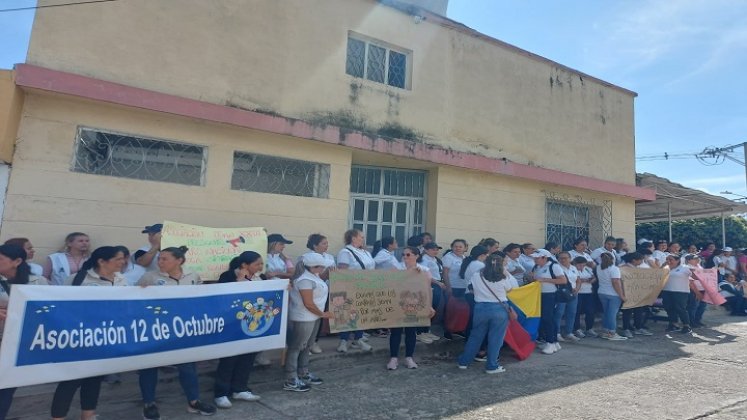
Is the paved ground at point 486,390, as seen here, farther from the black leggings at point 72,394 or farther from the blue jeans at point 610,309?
the blue jeans at point 610,309

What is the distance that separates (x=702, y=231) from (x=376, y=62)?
696 inches

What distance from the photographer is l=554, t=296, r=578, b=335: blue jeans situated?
7.13 m

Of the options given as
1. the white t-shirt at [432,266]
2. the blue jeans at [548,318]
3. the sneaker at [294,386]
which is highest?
the white t-shirt at [432,266]

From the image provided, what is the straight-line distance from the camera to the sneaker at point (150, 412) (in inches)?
148

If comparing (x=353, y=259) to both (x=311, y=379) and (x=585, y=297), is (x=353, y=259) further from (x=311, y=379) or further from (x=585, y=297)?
(x=585, y=297)

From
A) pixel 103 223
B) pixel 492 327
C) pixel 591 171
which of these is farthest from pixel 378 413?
pixel 591 171

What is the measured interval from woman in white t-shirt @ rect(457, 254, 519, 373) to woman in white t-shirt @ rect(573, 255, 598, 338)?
8.21ft

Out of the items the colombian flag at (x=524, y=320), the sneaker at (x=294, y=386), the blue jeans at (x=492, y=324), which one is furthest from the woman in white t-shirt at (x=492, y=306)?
the sneaker at (x=294, y=386)

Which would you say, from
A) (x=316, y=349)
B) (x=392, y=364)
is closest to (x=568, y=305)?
(x=392, y=364)

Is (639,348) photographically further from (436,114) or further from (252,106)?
(252,106)

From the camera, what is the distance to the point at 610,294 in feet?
25.0

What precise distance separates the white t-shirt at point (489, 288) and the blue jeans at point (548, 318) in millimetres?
1480

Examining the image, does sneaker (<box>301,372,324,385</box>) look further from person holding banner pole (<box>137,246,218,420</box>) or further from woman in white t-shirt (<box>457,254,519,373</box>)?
woman in white t-shirt (<box>457,254,519,373</box>)

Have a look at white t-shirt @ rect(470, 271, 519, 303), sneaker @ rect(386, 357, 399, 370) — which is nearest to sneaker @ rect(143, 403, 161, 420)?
sneaker @ rect(386, 357, 399, 370)
